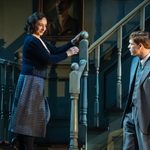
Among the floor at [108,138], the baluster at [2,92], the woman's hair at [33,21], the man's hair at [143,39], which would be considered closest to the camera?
the man's hair at [143,39]

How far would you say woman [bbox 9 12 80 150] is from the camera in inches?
152

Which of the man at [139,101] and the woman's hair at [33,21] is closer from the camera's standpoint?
the man at [139,101]

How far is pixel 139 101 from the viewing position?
3.28m

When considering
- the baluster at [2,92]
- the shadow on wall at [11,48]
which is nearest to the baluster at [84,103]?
the baluster at [2,92]

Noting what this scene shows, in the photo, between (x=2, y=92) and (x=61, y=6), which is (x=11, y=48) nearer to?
(x=61, y=6)

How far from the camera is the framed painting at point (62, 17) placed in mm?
5918

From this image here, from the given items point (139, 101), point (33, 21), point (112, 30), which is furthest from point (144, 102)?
point (112, 30)

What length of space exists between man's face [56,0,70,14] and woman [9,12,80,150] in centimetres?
208

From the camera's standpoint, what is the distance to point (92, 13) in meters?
5.95

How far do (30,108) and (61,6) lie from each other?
7.88 ft

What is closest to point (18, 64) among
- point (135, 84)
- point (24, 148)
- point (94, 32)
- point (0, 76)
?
point (0, 76)

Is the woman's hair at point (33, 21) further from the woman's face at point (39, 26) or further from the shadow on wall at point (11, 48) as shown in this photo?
the shadow on wall at point (11, 48)

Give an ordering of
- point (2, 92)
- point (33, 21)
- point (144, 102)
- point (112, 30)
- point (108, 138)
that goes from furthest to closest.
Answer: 1. point (2, 92)
2. point (112, 30)
3. point (108, 138)
4. point (33, 21)
5. point (144, 102)

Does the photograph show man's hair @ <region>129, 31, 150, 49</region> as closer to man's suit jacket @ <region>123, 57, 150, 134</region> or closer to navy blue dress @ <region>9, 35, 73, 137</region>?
man's suit jacket @ <region>123, 57, 150, 134</region>
